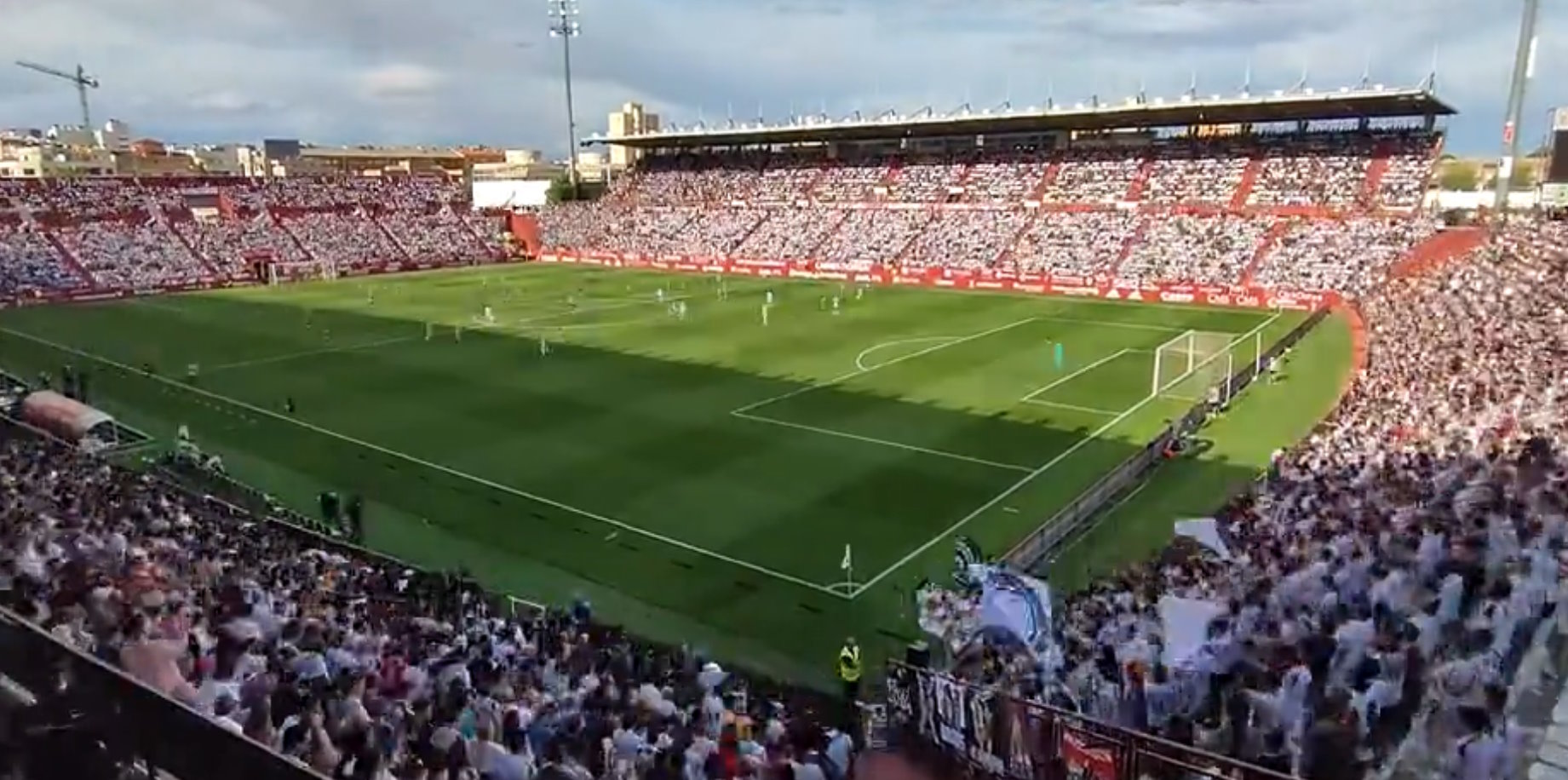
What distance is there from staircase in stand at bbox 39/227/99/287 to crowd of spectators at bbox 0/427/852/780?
2054 inches

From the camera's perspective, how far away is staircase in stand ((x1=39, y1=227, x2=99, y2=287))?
6000 centimetres

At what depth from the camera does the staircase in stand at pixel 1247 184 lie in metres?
59.0

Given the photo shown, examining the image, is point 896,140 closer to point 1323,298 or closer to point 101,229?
point 1323,298

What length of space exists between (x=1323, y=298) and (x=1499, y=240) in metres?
9.38

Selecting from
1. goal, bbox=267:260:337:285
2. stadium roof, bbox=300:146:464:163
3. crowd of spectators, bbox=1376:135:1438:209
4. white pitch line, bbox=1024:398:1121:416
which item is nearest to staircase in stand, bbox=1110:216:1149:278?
crowd of spectators, bbox=1376:135:1438:209

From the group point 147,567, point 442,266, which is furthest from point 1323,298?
point 442,266

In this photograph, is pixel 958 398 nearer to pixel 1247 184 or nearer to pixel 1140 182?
pixel 1247 184

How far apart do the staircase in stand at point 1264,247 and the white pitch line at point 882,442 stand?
104ft

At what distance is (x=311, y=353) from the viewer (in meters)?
39.7

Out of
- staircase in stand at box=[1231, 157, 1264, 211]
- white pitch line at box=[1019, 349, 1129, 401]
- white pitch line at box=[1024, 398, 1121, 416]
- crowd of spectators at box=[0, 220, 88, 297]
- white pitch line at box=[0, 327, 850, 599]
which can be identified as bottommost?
white pitch line at box=[0, 327, 850, 599]

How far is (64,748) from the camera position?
5.90 meters

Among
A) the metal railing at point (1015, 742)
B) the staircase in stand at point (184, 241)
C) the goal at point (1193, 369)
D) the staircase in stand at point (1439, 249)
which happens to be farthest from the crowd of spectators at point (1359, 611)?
the staircase in stand at point (184, 241)

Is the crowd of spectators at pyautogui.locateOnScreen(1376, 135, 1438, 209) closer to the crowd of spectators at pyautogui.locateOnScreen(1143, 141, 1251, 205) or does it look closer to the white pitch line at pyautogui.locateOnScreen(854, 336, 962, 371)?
the crowd of spectators at pyautogui.locateOnScreen(1143, 141, 1251, 205)

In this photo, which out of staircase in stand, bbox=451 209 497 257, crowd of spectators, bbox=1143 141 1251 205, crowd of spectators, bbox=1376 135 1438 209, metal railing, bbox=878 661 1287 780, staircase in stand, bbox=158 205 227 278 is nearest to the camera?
metal railing, bbox=878 661 1287 780
